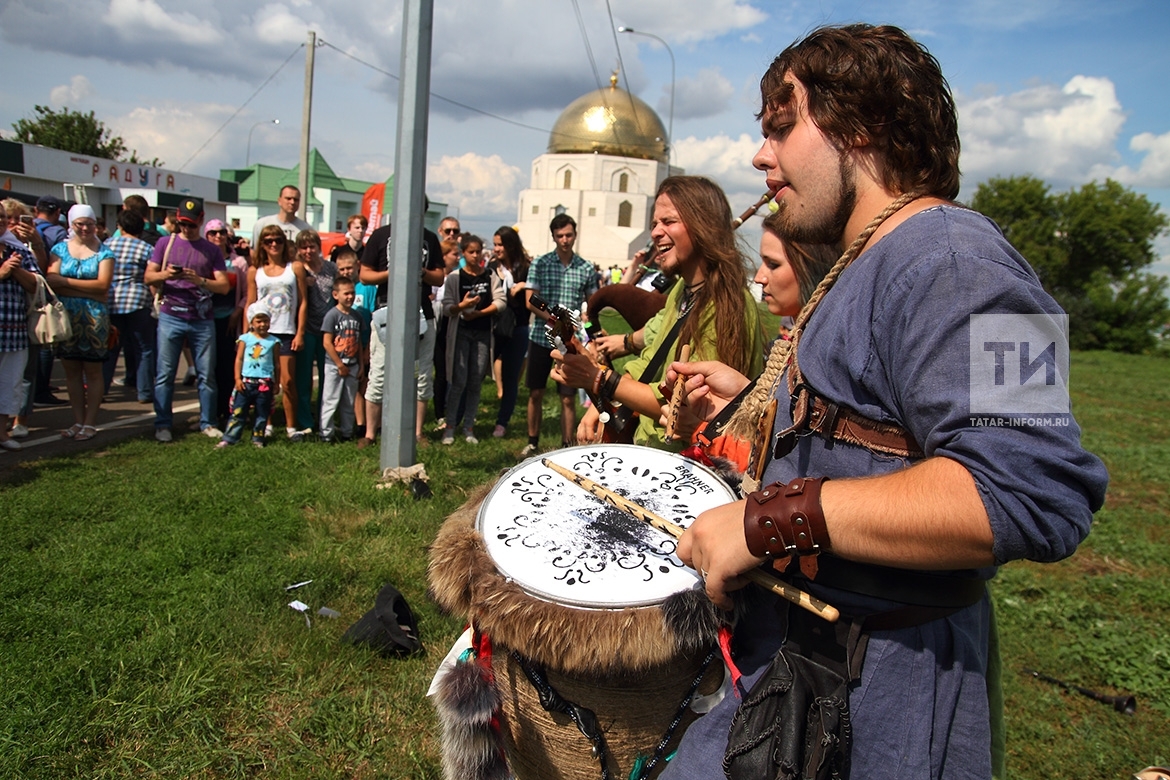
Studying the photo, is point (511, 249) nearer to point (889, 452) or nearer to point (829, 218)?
point (829, 218)

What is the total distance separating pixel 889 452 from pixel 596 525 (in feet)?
3.03

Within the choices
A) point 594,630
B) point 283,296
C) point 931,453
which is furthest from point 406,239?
point 931,453

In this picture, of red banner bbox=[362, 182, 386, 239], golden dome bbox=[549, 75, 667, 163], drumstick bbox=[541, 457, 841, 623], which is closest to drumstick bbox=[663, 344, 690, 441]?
drumstick bbox=[541, 457, 841, 623]

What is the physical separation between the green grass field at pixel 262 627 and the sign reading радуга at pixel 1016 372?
99.5 inches

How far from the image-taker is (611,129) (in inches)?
2442

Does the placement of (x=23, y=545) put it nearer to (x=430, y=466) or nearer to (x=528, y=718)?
(x=430, y=466)

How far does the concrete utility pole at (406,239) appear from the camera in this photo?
553cm

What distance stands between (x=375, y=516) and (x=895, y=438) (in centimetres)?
435

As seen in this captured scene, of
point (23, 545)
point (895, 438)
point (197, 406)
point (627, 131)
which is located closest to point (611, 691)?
point (895, 438)

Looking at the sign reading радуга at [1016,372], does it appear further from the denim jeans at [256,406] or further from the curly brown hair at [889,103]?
the denim jeans at [256,406]

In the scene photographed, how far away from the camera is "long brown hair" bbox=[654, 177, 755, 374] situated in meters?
3.03

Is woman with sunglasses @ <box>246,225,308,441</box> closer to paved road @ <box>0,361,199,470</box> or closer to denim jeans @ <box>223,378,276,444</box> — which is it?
denim jeans @ <box>223,378,276,444</box>

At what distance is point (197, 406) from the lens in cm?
846

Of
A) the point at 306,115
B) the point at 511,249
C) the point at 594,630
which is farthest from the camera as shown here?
the point at 306,115
